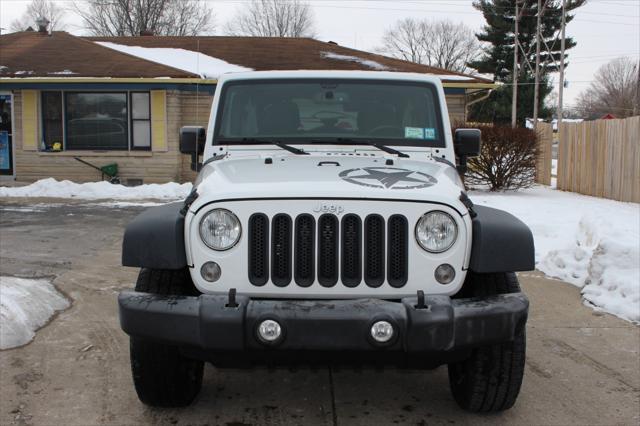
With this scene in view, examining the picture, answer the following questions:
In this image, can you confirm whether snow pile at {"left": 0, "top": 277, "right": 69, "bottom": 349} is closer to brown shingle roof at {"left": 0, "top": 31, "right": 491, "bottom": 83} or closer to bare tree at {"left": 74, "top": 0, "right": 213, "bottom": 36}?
brown shingle roof at {"left": 0, "top": 31, "right": 491, "bottom": 83}

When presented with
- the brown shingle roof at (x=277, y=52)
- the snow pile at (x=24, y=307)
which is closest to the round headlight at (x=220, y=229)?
the snow pile at (x=24, y=307)

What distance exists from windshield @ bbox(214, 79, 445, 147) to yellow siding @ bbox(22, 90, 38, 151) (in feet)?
48.9

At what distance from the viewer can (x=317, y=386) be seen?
4113mm

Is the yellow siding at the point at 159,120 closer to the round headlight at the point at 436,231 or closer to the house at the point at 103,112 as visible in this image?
the house at the point at 103,112

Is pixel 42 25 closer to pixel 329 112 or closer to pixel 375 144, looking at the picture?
pixel 329 112

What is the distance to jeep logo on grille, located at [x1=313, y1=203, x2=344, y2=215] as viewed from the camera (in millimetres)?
3115

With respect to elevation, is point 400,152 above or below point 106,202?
above

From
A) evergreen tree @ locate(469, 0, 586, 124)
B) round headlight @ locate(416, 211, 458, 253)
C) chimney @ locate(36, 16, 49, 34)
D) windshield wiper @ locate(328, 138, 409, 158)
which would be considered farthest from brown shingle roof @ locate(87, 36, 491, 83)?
evergreen tree @ locate(469, 0, 586, 124)

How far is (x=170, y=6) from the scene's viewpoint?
Answer: 4856cm

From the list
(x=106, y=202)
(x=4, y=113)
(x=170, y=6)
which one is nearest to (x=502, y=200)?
(x=106, y=202)

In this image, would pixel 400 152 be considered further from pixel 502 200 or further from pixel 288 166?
pixel 502 200

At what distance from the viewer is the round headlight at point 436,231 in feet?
10.3

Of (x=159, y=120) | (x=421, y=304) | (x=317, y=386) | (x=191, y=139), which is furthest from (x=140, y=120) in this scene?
(x=421, y=304)

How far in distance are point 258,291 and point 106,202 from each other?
11.9 metres
